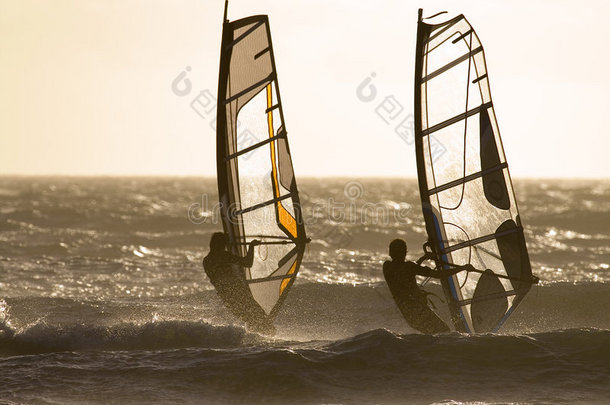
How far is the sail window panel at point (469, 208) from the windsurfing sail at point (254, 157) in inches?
65.2

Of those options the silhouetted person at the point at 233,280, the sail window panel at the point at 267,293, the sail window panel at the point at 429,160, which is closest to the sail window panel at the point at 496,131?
the sail window panel at the point at 429,160

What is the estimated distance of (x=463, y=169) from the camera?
7.74 m

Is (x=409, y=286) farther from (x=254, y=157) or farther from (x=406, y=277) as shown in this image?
(x=254, y=157)

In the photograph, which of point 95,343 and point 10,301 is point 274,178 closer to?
point 95,343

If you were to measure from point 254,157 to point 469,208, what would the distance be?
216 cm

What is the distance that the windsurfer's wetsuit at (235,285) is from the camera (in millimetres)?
8125

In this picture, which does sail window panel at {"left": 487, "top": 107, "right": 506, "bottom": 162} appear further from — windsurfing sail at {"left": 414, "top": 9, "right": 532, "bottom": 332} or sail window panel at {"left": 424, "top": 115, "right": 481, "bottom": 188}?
sail window panel at {"left": 424, "top": 115, "right": 481, "bottom": 188}

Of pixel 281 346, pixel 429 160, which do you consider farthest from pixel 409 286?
pixel 281 346

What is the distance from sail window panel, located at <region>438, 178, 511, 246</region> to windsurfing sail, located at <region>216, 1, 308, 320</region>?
166 centimetres

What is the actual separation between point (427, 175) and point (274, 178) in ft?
5.53

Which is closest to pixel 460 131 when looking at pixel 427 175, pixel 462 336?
pixel 427 175

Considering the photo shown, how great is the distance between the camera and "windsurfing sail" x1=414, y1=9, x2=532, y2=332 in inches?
301

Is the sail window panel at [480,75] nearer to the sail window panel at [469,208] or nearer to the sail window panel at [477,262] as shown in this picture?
the sail window panel at [469,208]

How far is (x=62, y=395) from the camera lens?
648 centimetres
